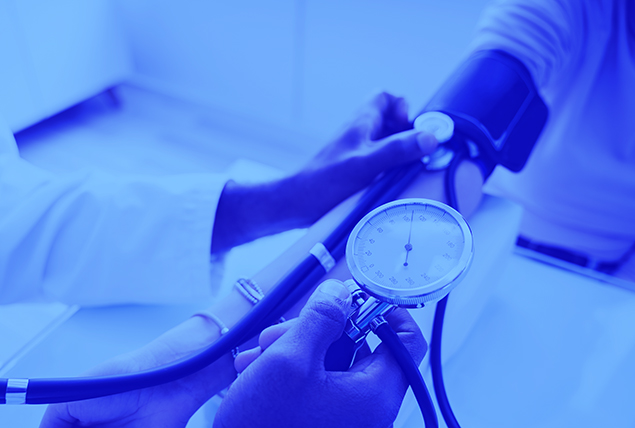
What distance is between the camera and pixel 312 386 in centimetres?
37

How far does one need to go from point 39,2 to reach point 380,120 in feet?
4.63

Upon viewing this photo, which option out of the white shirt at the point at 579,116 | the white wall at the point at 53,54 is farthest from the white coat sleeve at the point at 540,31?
the white wall at the point at 53,54

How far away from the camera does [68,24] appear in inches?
68.0

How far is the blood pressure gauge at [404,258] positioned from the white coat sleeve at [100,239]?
0.31 m

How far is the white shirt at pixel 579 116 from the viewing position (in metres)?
0.80

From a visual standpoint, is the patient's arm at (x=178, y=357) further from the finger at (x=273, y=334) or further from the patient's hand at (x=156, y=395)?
the finger at (x=273, y=334)

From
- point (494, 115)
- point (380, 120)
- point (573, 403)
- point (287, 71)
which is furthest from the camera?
point (287, 71)

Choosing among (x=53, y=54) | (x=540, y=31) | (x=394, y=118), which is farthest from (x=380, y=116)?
(x=53, y=54)

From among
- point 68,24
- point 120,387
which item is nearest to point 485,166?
point 120,387

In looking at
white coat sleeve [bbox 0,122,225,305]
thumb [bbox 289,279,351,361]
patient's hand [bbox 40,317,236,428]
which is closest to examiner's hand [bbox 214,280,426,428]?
thumb [bbox 289,279,351,361]

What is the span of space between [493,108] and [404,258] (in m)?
0.40

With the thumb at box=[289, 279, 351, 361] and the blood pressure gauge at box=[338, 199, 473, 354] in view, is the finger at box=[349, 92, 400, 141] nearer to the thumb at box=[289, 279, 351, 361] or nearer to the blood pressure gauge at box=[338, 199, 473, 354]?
the blood pressure gauge at box=[338, 199, 473, 354]

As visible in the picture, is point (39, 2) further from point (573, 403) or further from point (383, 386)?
point (573, 403)

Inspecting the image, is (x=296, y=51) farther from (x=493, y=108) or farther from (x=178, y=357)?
(x=178, y=357)
